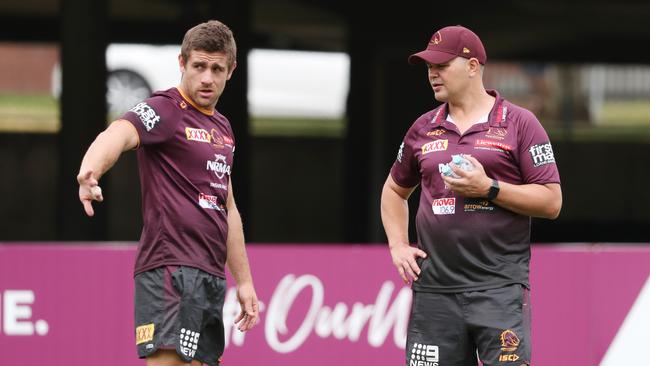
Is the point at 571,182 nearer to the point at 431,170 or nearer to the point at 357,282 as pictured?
the point at 357,282

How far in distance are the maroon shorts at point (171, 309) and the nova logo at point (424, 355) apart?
0.98m

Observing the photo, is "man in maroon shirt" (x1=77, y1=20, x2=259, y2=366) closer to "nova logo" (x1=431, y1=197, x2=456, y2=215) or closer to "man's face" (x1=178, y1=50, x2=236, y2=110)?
"man's face" (x1=178, y1=50, x2=236, y2=110)

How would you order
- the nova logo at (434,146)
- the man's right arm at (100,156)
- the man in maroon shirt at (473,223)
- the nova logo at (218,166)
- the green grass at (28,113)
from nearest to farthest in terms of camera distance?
1. the man's right arm at (100,156)
2. the nova logo at (218,166)
3. the man in maroon shirt at (473,223)
4. the nova logo at (434,146)
5. the green grass at (28,113)

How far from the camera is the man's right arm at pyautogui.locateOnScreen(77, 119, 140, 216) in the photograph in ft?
15.0

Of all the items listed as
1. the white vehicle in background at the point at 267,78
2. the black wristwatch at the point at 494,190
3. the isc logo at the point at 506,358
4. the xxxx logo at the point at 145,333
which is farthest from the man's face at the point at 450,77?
the white vehicle in background at the point at 267,78

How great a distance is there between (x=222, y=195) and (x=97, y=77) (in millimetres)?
8539

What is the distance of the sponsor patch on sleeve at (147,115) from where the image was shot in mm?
5104

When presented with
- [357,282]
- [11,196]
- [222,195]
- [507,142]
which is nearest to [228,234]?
[222,195]

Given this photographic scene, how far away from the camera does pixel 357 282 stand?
8.08m

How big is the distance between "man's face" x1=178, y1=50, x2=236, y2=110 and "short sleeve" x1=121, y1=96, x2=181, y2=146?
0.12m

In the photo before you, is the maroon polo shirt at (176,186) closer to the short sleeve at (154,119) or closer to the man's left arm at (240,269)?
the short sleeve at (154,119)

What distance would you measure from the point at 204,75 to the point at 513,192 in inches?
55.8

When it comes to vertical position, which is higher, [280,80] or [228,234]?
[280,80]

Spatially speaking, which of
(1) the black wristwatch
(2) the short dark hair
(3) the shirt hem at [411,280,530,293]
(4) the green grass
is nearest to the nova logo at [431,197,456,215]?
(1) the black wristwatch
